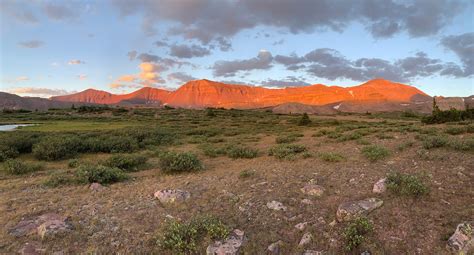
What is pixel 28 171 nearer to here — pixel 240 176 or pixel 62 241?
pixel 62 241

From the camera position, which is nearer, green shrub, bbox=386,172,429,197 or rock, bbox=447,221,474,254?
rock, bbox=447,221,474,254

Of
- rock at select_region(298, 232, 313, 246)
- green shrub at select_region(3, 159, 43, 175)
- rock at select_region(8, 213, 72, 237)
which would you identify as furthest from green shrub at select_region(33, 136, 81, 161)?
rock at select_region(298, 232, 313, 246)

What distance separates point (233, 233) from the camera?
5.40 m

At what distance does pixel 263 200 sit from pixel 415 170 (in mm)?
4631

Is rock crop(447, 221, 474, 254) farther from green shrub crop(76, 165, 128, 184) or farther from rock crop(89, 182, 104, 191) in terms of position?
green shrub crop(76, 165, 128, 184)

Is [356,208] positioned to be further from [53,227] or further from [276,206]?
[53,227]

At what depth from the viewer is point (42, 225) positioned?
5.49 metres

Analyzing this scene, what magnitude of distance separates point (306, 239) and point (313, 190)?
193cm

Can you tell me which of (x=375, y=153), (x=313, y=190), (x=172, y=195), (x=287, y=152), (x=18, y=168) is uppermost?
(x=375, y=153)

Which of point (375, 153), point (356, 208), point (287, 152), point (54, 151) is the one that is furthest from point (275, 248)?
point (54, 151)

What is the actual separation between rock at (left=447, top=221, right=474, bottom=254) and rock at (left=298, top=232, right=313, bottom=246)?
2.18m

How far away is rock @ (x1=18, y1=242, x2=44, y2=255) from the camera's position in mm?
4874

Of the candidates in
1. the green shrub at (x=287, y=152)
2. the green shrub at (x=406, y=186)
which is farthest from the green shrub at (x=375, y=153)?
the green shrub at (x=406, y=186)

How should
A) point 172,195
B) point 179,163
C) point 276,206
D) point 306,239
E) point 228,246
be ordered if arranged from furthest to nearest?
point 179,163, point 172,195, point 276,206, point 306,239, point 228,246
